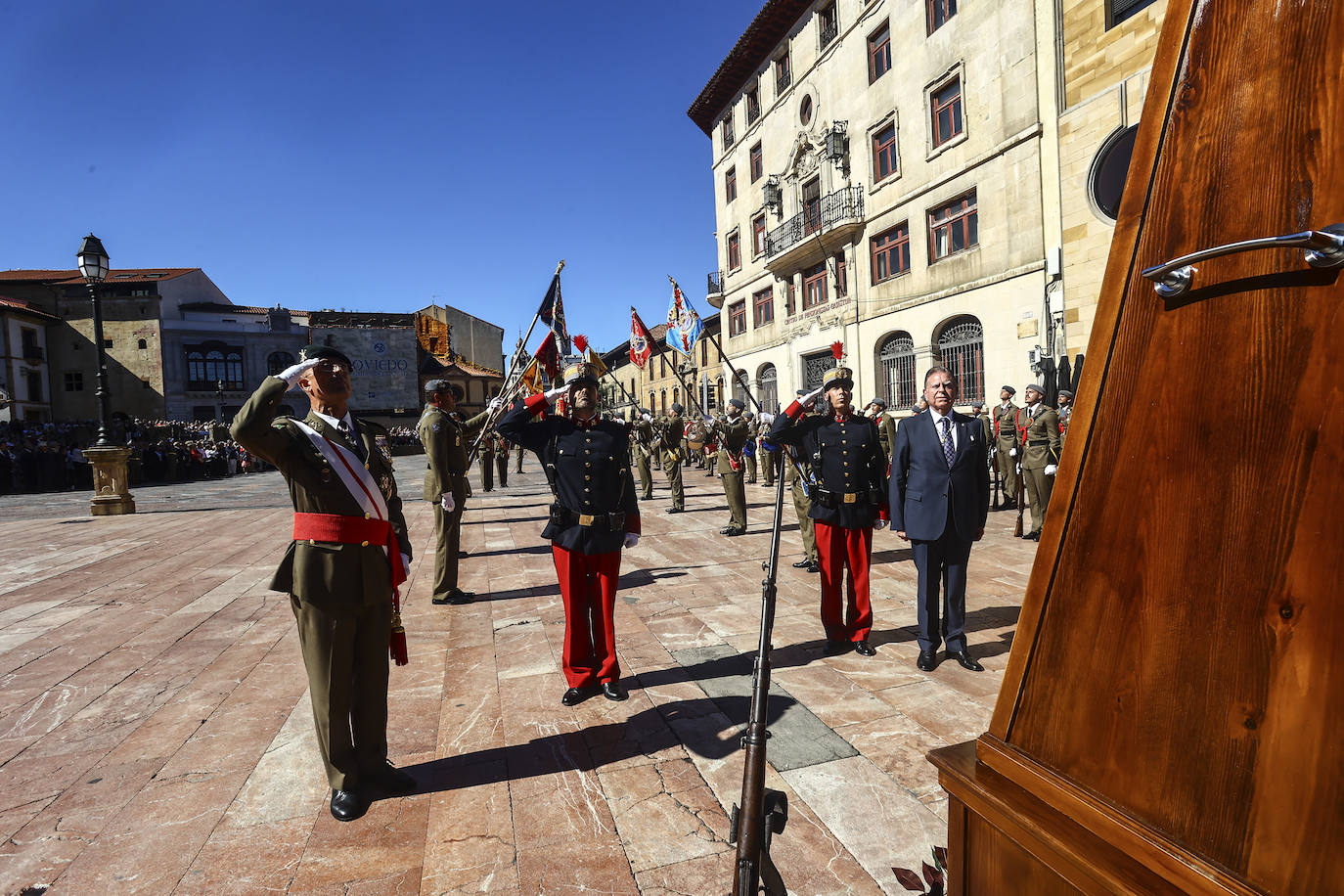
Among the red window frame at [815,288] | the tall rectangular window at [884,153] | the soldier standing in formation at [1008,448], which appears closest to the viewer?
the soldier standing in formation at [1008,448]

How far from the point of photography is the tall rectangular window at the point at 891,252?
1936 cm

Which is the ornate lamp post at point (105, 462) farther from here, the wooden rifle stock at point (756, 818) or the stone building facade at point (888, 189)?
the stone building facade at point (888, 189)

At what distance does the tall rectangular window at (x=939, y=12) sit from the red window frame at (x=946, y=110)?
151 centimetres

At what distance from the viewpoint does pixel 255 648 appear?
4.93m

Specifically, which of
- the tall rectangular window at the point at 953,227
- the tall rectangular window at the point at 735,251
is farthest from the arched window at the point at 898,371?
the tall rectangular window at the point at 735,251

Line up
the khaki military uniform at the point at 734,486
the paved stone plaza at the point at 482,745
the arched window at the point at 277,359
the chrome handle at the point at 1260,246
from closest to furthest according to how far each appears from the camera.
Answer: the chrome handle at the point at 1260,246 → the paved stone plaza at the point at 482,745 → the khaki military uniform at the point at 734,486 → the arched window at the point at 277,359

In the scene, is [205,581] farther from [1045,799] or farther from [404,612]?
[1045,799]

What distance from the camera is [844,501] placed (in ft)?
15.4

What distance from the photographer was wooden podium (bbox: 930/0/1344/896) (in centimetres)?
84

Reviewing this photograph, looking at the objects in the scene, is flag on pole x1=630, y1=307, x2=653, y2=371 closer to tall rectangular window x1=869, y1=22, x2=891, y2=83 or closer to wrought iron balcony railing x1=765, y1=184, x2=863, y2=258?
wrought iron balcony railing x1=765, y1=184, x2=863, y2=258

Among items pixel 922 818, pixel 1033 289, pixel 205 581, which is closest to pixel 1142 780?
pixel 922 818

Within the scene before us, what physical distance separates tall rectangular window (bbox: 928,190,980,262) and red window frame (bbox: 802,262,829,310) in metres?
4.99

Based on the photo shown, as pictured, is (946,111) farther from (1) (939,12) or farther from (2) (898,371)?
(2) (898,371)

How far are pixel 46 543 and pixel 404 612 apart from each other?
767 centimetres
